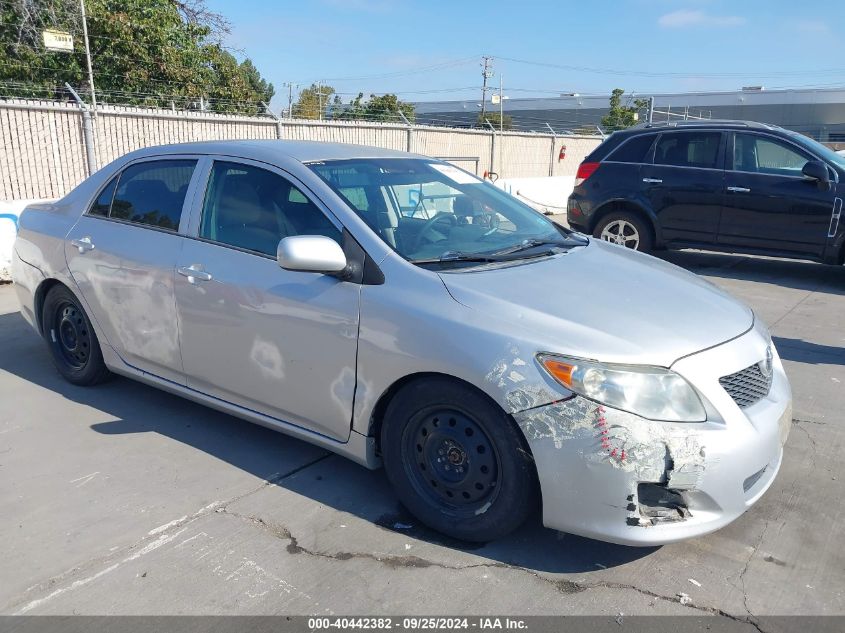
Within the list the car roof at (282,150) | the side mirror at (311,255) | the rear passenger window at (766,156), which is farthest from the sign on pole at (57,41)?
the side mirror at (311,255)

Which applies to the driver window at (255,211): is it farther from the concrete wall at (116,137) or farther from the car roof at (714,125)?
the car roof at (714,125)

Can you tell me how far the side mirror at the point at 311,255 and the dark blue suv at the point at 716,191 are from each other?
677cm

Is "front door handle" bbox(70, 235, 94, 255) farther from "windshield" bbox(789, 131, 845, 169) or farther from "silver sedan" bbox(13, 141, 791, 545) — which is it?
"windshield" bbox(789, 131, 845, 169)

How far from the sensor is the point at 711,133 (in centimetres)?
880

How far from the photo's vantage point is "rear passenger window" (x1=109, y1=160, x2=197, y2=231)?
4086 millimetres

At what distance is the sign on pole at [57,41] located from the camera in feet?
54.6

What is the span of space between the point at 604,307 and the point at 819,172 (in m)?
6.45

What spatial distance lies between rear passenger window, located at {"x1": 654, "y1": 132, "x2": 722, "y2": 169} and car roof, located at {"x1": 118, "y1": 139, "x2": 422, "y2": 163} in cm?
580

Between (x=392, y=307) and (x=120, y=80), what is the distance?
893 inches

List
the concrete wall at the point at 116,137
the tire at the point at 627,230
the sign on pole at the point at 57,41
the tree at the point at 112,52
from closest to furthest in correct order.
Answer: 1. the tire at the point at 627,230
2. the concrete wall at the point at 116,137
3. the sign on pole at the point at 57,41
4. the tree at the point at 112,52

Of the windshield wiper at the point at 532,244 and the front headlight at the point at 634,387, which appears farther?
the windshield wiper at the point at 532,244

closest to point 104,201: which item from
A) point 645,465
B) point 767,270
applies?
point 645,465

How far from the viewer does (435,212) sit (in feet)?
Answer: 12.3

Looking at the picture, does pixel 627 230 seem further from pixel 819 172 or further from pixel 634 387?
pixel 634 387
